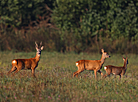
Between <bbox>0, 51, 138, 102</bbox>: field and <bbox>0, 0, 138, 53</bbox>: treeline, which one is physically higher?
<bbox>0, 0, 138, 53</bbox>: treeline

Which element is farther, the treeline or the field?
the treeline

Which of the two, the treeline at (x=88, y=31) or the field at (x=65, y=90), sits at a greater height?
the treeline at (x=88, y=31)

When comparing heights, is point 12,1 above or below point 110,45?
above

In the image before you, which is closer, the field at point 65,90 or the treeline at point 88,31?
the field at point 65,90

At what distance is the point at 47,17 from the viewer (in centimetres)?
3173

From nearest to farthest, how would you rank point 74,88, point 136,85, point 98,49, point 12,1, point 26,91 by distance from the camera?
point 26,91 < point 74,88 < point 136,85 < point 98,49 < point 12,1

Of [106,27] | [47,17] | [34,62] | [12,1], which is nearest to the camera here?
[34,62]

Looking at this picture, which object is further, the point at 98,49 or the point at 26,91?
the point at 98,49

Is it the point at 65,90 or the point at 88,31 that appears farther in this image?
the point at 88,31

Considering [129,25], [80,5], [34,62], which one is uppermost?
[80,5]

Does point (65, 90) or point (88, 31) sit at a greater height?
point (88, 31)

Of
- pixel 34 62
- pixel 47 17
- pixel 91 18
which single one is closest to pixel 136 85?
pixel 34 62

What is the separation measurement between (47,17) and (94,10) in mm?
8154

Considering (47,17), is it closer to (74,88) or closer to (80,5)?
(80,5)
